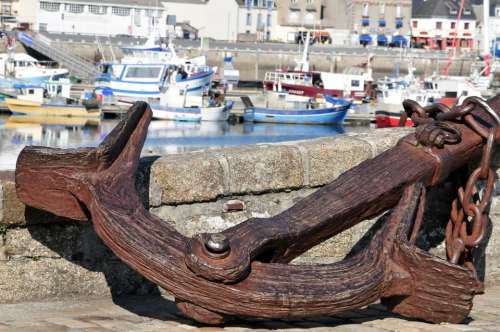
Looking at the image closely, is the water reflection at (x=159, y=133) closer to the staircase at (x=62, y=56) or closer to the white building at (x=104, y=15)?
the staircase at (x=62, y=56)

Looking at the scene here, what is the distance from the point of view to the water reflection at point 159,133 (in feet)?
138

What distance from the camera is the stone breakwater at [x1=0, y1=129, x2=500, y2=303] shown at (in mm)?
5438

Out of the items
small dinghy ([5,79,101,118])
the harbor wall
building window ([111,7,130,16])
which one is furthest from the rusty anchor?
building window ([111,7,130,16])

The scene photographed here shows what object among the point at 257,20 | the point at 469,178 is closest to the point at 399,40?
the point at 257,20

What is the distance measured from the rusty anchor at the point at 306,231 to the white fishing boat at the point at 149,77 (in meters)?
50.8

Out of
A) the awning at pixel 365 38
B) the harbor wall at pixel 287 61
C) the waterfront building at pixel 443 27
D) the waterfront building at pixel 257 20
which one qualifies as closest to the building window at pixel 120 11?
the waterfront building at pixel 257 20

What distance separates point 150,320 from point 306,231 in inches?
33.3

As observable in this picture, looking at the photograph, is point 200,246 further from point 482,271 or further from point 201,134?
point 201,134

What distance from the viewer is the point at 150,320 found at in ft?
16.8

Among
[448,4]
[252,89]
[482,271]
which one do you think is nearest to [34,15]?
[252,89]

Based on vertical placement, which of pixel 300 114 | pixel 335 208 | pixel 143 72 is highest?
pixel 335 208

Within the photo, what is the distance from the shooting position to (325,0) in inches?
4254

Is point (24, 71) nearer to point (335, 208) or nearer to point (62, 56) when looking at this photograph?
point (62, 56)

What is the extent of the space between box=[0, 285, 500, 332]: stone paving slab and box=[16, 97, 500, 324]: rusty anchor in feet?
0.44
